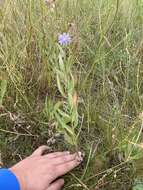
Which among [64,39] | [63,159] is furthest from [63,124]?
[64,39]

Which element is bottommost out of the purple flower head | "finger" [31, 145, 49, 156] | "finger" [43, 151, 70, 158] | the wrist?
the wrist

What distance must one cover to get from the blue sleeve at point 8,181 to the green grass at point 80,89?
0.49ft

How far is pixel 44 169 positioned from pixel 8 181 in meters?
0.15

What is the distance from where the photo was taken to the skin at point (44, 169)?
4.58ft

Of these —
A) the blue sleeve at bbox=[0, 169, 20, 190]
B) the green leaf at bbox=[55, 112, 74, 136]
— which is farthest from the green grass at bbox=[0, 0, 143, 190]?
the blue sleeve at bbox=[0, 169, 20, 190]

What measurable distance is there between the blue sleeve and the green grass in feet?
0.49

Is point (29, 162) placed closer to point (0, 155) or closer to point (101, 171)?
point (0, 155)

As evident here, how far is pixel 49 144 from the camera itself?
1505 millimetres

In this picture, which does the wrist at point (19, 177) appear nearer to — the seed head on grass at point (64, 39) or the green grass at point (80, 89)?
the green grass at point (80, 89)

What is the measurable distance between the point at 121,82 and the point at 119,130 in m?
0.27

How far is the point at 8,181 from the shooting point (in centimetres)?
133

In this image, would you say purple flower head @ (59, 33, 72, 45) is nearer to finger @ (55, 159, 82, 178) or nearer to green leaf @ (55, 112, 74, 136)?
green leaf @ (55, 112, 74, 136)

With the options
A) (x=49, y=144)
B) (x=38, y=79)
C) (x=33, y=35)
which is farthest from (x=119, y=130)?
(x=33, y=35)

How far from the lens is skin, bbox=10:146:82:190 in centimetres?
140
